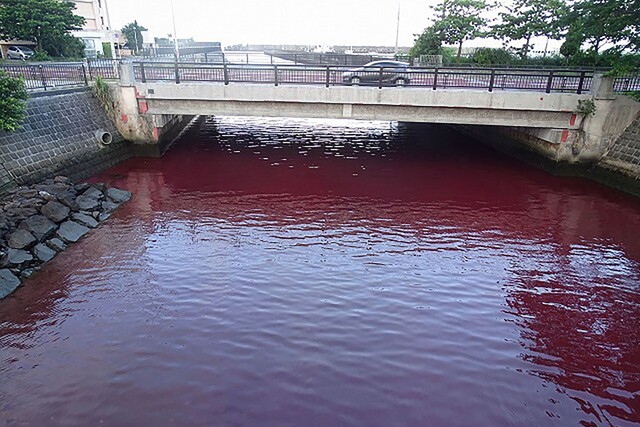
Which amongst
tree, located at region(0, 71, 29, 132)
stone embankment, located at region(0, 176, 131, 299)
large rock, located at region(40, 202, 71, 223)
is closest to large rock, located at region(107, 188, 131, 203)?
stone embankment, located at region(0, 176, 131, 299)

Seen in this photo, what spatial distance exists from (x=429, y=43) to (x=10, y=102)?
33220mm

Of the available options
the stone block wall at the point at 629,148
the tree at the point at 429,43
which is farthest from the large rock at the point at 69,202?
the tree at the point at 429,43

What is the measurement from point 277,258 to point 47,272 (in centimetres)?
575

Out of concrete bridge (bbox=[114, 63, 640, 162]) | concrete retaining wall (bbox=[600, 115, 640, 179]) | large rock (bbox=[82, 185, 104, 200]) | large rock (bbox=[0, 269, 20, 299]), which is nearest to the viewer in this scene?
large rock (bbox=[0, 269, 20, 299])

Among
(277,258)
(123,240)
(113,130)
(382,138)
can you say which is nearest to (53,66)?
(113,130)

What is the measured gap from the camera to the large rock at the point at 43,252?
11398mm

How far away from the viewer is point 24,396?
273 inches

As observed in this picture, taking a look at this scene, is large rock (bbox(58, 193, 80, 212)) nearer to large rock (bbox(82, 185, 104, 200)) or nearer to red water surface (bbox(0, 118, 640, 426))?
large rock (bbox(82, 185, 104, 200))

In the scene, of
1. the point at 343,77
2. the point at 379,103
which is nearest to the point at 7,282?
the point at 379,103

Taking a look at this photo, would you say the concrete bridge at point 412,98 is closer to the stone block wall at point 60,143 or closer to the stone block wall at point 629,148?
the stone block wall at point 629,148

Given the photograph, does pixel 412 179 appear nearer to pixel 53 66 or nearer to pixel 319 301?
pixel 319 301

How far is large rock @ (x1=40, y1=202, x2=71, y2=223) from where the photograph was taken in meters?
13.0

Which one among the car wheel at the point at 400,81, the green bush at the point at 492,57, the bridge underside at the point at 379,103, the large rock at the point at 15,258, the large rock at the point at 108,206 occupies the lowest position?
the large rock at the point at 108,206

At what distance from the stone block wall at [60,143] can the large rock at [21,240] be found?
3.49 m
